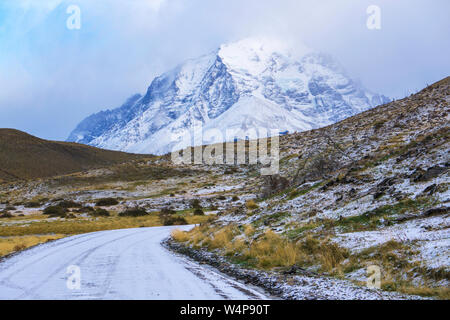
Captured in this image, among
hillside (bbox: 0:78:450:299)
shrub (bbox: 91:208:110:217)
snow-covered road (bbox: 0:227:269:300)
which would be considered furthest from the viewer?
shrub (bbox: 91:208:110:217)

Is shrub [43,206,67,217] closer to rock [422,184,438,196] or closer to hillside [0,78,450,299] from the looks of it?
hillside [0,78,450,299]

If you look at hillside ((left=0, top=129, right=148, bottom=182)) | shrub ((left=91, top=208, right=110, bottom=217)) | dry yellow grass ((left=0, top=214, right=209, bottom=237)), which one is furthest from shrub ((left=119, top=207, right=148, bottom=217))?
hillside ((left=0, top=129, right=148, bottom=182))

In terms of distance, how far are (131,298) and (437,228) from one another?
8.29 m

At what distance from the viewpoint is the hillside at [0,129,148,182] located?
147000mm

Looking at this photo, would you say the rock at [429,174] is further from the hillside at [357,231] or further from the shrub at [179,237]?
the shrub at [179,237]

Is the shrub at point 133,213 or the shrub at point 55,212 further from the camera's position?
the shrub at point 133,213

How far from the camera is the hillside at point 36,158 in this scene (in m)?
147

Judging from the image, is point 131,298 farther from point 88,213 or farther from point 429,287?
point 88,213

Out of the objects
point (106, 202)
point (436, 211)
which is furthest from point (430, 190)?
point (106, 202)

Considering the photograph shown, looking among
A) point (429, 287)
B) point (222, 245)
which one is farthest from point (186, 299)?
point (222, 245)

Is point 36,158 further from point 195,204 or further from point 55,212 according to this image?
point 195,204

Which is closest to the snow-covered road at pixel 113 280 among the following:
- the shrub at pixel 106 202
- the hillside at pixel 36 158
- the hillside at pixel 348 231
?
the hillside at pixel 348 231

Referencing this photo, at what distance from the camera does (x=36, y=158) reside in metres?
162

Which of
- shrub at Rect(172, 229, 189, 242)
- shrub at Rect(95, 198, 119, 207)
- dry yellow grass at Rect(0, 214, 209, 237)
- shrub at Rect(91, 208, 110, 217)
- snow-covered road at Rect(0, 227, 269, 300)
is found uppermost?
shrub at Rect(95, 198, 119, 207)
